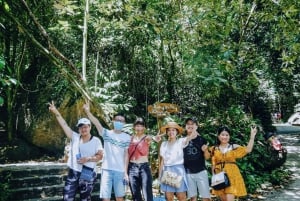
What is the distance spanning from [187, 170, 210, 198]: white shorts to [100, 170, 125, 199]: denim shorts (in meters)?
1.08

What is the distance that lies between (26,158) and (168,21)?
17.4 feet

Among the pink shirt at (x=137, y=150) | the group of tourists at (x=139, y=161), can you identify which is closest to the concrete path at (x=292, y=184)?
the group of tourists at (x=139, y=161)

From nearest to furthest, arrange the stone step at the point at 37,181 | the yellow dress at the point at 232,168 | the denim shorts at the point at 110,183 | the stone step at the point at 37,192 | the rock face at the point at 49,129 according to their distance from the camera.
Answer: the denim shorts at the point at 110,183 < the yellow dress at the point at 232,168 < the stone step at the point at 37,192 < the stone step at the point at 37,181 < the rock face at the point at 49,129

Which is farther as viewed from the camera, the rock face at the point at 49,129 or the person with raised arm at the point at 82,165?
the rock face at the point at 49,129

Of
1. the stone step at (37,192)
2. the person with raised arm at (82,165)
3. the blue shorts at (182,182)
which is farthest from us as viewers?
the stone step at (37,192)

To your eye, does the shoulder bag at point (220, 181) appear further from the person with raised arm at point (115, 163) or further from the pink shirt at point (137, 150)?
the person with raised arm at point (115, 163)

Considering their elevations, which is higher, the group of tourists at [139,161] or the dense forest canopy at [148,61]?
the dense forest canopy at [148,61]

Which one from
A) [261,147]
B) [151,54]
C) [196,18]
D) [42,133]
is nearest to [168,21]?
[196,18]

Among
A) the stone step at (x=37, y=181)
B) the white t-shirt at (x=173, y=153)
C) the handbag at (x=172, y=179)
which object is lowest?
the stone step at (x=37, y=181)

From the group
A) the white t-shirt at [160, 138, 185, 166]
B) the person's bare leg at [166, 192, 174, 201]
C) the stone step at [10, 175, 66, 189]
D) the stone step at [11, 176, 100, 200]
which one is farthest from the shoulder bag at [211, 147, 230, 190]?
the stone step at [10, 175, 66, 189]

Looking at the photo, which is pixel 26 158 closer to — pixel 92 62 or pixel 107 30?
pixel 92 62

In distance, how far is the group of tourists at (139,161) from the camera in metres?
5.23

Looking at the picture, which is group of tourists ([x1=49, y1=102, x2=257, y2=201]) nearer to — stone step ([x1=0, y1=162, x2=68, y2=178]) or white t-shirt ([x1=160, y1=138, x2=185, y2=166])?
white t-shirt ([x1=160, y1=138, x2=185, y2=166])

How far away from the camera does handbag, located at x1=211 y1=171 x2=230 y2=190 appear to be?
18.0 ft
